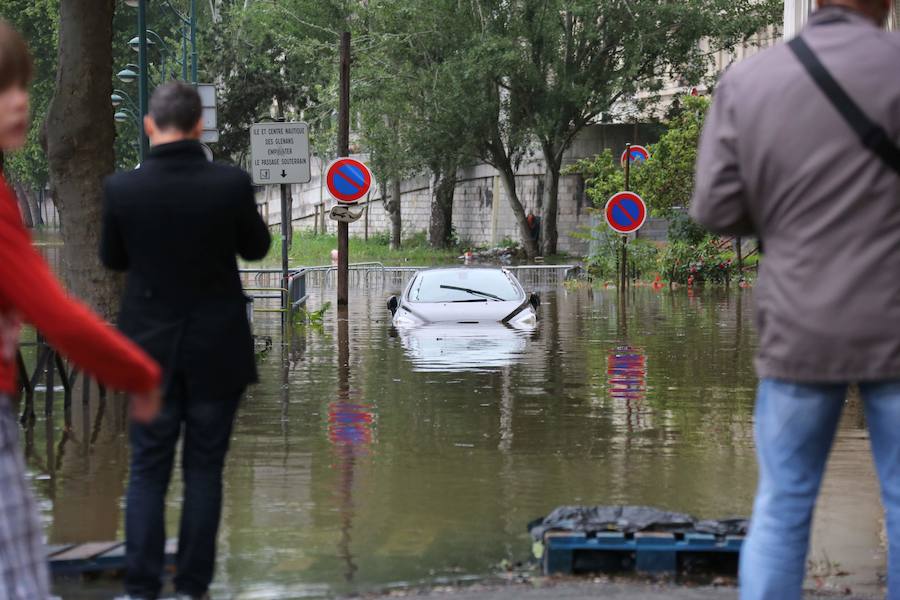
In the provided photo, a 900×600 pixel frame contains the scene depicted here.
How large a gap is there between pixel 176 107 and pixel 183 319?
0.75 m

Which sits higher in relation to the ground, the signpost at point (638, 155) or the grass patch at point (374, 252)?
the signpost at point (638, 155)

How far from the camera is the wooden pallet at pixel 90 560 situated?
6.31m

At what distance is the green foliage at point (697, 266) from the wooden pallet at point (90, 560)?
31026 millimetres

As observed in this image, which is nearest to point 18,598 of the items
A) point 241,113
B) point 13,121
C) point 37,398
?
point 13,121

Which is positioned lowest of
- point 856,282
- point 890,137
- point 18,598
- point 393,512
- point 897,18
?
point 393,512

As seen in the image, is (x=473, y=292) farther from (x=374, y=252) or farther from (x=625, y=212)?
(x=374, y=252)

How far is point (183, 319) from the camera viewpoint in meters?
5.68

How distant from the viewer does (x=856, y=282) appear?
14.2 ft

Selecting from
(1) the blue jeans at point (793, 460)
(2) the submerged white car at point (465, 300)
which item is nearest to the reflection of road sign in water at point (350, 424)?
(1) the blue jeans at point (793, 460)

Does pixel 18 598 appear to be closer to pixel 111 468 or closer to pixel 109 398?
pixel 111 468

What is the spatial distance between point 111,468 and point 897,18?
12393 millimetres

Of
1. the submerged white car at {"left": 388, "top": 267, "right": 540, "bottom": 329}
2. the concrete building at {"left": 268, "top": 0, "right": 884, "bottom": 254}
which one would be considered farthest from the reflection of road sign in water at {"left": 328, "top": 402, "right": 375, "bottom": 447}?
the concrete building at {"left": 268, "top": 0, "right": 884, "bottom": 254}

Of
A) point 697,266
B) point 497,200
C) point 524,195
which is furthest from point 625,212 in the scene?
point 497,200

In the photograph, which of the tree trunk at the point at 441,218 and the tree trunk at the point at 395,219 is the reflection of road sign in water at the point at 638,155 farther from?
the tree trunk at the point at 395,219
